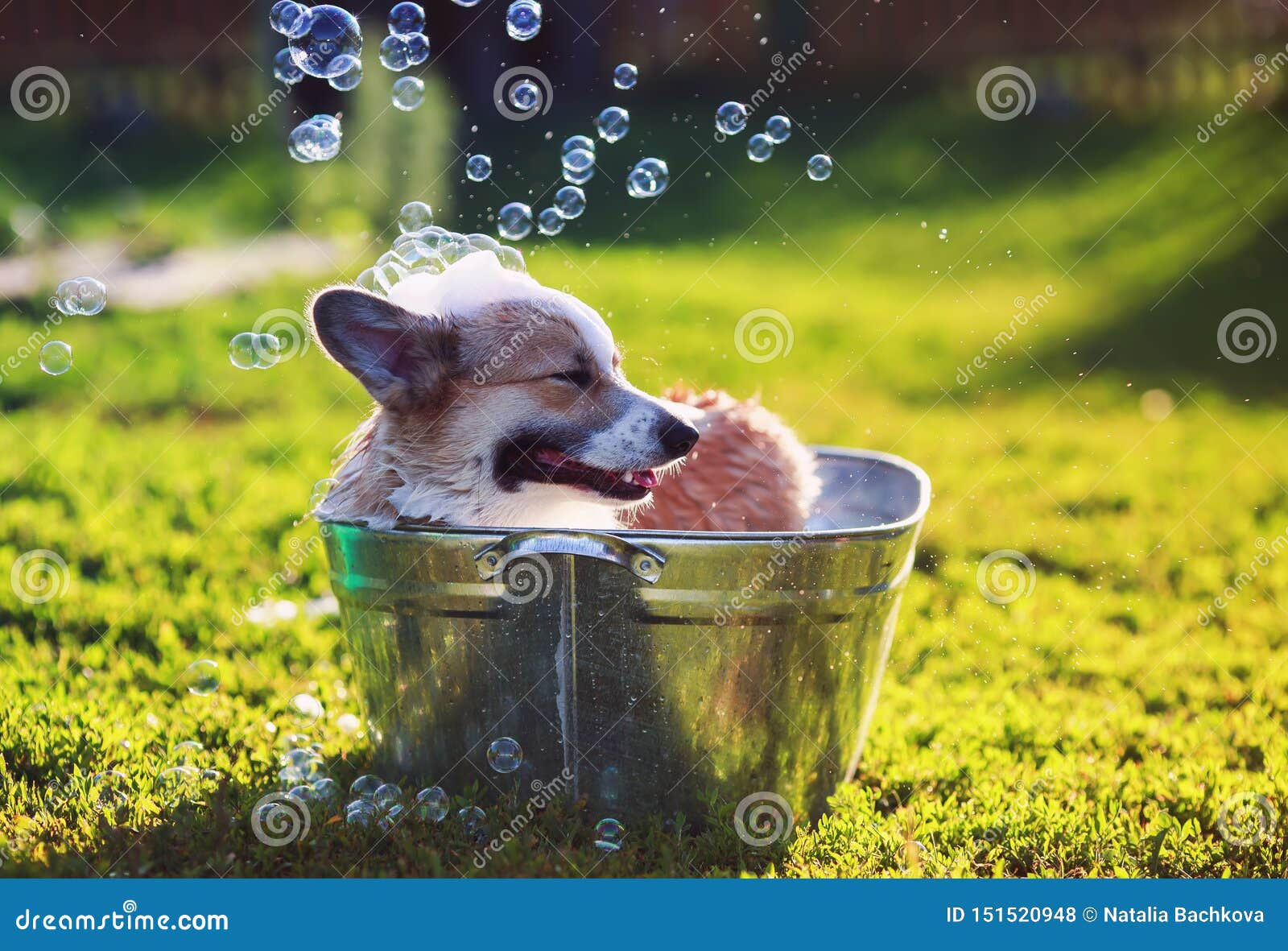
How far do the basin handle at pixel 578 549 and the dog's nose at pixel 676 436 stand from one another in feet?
1.26

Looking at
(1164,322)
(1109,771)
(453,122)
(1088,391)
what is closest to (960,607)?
(1109,771)

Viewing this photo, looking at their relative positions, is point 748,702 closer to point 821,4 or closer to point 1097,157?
point 1097,157

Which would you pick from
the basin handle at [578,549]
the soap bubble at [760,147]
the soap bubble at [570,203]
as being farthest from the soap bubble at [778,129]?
the basin handle at [578,549]

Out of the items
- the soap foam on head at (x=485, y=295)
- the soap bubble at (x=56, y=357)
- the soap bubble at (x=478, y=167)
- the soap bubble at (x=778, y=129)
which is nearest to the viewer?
the soap foam on head at (x=485, y=295)

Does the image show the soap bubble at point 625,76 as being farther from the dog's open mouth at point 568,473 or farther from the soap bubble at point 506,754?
the soap bubble at point 506,754

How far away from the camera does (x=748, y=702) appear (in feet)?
9.44

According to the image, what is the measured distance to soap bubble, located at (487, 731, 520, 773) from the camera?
2908 millimetres

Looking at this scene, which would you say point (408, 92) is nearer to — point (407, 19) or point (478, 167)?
point (407, 19)

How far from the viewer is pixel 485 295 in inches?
125

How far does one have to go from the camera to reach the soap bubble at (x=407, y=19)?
141 inches

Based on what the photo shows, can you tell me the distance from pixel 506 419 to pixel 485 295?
1.11 feet

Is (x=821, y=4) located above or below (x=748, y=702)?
above

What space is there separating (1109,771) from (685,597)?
55.3 inches

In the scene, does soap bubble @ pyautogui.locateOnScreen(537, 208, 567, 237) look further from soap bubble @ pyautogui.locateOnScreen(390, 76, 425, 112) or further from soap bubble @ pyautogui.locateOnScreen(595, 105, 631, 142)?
soap bubble @ pyautogui.locateOnScreen(390, 76, 425, 112)
